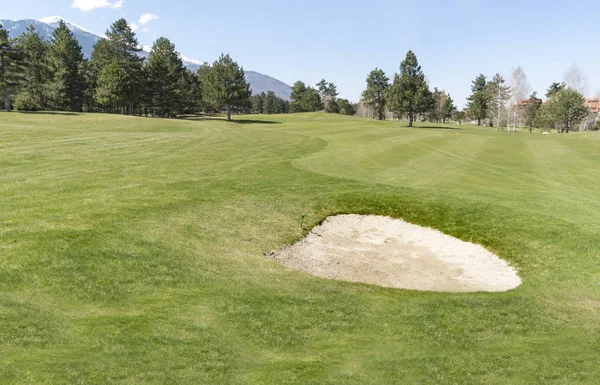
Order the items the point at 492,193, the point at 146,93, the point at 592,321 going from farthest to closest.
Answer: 1. the point at 146,93
2. the point at 492,193
3. the point at 592,321

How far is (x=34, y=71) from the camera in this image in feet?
294

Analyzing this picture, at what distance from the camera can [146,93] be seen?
93250 mm

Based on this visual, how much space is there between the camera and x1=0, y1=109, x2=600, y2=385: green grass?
283 inches

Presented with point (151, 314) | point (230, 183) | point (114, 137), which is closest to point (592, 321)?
point (151, 314)

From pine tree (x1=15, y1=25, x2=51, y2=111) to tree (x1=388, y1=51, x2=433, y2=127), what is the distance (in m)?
76.9

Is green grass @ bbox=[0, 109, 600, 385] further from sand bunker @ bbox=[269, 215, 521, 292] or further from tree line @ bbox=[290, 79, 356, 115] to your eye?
tree line @ bbox=[290, 79, 356, 115]

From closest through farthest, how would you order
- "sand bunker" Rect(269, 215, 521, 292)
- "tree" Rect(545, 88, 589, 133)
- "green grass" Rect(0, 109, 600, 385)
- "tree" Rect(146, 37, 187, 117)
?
"green grass" Rect(0, 109, 600, 385) < "sand bunker" Rect(269, 215, 521, 292) < "tree" Rect(146, 37, 187, 117) < "tree" Rect(545, 88, 589, 133)

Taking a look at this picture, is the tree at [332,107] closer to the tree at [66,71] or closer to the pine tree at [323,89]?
the pine tree at [323,89]

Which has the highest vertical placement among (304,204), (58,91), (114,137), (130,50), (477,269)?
(130,50)

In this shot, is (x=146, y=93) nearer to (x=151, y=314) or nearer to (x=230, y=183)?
(x=230, y=183)

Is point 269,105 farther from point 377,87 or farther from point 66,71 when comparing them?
point 66,71

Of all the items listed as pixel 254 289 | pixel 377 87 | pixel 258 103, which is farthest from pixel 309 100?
pixel 254 289

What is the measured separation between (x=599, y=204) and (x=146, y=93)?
9287 cm

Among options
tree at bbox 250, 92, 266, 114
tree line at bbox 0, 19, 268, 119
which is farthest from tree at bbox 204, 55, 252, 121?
tree at bbox 250, 92, 266, 114
